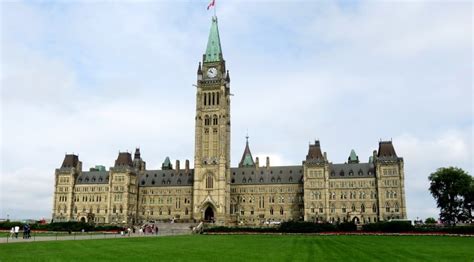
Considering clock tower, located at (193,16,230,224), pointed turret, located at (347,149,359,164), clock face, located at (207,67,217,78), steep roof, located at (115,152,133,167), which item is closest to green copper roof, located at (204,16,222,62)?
clock tower, located at (193,16,230,224)

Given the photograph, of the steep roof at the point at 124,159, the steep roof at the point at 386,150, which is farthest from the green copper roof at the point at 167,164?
the steep roof at the point at 386,150

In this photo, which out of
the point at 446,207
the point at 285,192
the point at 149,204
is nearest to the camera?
the point at 446,207

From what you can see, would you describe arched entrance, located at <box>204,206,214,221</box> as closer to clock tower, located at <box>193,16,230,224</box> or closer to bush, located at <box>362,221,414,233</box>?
clock tower, located at <box>193,16,230,224</box>

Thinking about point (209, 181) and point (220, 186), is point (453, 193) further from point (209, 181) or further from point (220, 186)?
point (209, 181)

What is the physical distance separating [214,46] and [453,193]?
264 feet

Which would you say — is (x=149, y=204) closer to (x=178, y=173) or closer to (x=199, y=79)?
(x=178, y=173)

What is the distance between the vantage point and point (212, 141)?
138 meters

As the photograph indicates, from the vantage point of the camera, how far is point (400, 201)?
120312 millimetres

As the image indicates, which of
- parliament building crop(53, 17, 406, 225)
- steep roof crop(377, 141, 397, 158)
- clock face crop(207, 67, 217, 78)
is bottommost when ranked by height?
parliament building crop(53, 17, 406, 225)

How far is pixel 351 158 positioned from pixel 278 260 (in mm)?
121116

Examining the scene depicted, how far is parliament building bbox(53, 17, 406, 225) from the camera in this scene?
12681 cm

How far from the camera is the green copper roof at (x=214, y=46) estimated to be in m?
145

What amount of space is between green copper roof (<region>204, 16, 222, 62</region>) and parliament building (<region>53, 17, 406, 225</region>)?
311 mm

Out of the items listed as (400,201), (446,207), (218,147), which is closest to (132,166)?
(218,147)
